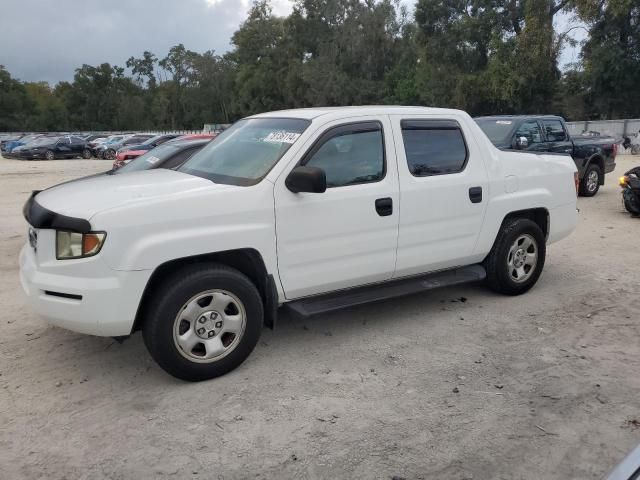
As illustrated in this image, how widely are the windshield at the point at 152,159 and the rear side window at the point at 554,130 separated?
24.6ft

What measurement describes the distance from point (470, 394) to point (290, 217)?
5.68ft

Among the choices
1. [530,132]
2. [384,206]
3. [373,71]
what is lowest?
[384,206]

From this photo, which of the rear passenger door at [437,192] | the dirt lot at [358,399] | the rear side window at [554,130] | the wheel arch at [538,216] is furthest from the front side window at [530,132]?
the rear passenger door at [437,192]

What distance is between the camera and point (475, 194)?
4.95m

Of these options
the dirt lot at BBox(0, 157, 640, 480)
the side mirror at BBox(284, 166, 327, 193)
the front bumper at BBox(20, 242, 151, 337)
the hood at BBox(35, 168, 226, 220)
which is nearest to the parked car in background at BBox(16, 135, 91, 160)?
the dirt lot at BBox(0, 157, 640, 480)

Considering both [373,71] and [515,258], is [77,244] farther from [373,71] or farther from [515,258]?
[373,71]

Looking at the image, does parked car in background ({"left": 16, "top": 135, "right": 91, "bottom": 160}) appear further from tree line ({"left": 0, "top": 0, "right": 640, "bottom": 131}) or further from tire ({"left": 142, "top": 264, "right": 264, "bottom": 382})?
tire ({"left": 142, "top": 264, "right": 264, "bottom": 382})

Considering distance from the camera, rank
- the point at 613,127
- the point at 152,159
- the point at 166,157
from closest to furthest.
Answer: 1. the point at 166,157
2. the point at 152,159
3. the point at 613,127

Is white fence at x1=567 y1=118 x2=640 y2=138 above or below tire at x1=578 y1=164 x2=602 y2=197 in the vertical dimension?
above

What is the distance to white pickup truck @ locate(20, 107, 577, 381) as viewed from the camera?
3.47 meters

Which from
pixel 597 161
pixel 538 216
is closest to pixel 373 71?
pixel 597 161

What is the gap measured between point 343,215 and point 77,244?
1.86 metres

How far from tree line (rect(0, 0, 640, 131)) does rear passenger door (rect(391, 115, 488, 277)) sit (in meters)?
31.0

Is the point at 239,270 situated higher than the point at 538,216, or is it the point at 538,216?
the point at 538,216
